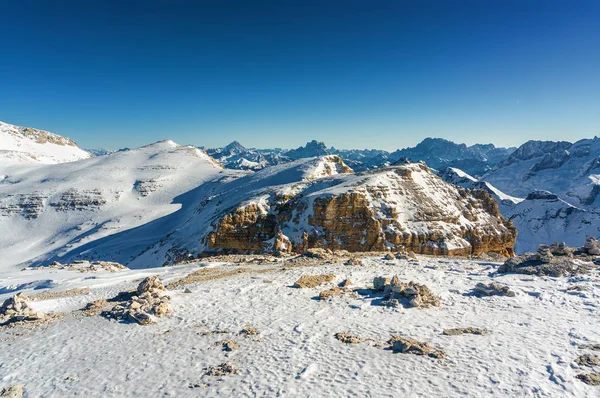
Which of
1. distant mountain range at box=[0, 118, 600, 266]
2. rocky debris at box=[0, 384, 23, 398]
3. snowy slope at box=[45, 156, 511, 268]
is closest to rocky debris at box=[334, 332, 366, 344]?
rocky debris at box=[0, 384, 23, 398]

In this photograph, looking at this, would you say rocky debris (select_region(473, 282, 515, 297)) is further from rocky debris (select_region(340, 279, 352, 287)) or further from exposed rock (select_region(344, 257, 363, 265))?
exposed rock (select_region(344, 257, 363, 265))

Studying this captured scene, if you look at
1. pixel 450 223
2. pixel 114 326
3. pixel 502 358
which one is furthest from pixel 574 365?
pixel 450 223

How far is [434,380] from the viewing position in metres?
9.88

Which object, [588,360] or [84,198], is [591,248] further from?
[84,198]

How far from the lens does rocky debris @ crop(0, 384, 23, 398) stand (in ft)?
31.8

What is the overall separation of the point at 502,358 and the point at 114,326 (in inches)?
621

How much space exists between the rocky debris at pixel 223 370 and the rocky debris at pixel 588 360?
11.4 meters

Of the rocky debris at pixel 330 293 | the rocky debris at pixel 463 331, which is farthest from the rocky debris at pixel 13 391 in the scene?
the rocky debris at pixel 463 331

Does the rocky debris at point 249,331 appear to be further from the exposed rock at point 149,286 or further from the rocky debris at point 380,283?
the rocky debris at point 380,283

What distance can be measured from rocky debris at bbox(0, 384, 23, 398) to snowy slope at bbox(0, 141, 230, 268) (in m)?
66.3

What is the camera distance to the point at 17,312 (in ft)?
50.0

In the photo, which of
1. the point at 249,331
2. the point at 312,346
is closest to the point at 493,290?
the point at 312,346

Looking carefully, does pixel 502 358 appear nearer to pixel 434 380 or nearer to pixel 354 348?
pixel 434 380

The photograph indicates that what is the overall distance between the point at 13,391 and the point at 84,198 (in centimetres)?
8890
